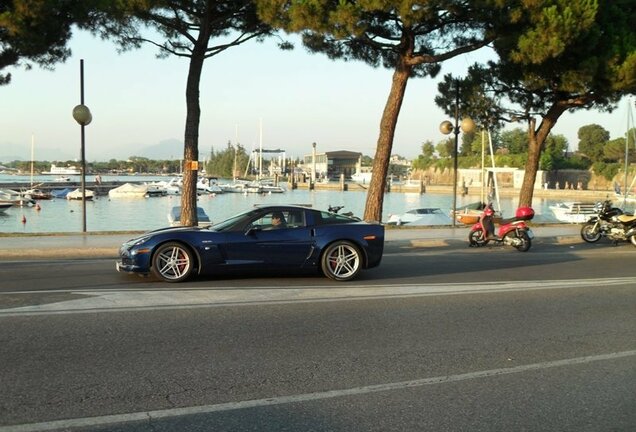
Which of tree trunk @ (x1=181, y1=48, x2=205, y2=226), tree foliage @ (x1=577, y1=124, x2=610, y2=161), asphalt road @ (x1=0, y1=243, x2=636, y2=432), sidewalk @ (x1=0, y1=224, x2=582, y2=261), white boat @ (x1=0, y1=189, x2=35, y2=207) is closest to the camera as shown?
asphalt road @ (x1=0, y1=243, x2=636, y2=432)

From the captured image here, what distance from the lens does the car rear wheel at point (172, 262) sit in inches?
404

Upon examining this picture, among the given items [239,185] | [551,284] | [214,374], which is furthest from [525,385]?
[239,185]

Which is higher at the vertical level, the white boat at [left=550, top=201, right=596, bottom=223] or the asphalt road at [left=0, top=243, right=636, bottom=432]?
the asphalt road at [left=0, top=243, right=636, bottom=432]

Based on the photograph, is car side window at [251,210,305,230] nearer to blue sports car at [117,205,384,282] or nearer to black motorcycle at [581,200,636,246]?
blue sports car at [117,205,384,282]

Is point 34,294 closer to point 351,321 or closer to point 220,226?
point 220,226

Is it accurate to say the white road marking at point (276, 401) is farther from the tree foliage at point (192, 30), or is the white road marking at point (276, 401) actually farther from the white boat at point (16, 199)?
the white boat at point (16, 199)

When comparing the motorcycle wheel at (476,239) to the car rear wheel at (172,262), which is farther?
the motorcycle wheel at (476,239)

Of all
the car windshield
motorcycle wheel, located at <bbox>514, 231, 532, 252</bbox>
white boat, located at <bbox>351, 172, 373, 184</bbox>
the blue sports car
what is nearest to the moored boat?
motorcycle wheel, located at <bbox>514, 231, 532, 252</bbox>

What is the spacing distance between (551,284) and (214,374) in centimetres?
722

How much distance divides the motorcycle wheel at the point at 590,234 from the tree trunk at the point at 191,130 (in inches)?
445

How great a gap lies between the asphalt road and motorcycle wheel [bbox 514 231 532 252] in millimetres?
5747

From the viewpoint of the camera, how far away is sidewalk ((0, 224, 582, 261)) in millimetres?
14500

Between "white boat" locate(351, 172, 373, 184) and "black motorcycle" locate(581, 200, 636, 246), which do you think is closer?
"black motorcycle" locate(581, 200, 636, 246)

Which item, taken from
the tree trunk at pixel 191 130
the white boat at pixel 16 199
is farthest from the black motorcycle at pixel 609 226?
the white boat at pixel 16 199
